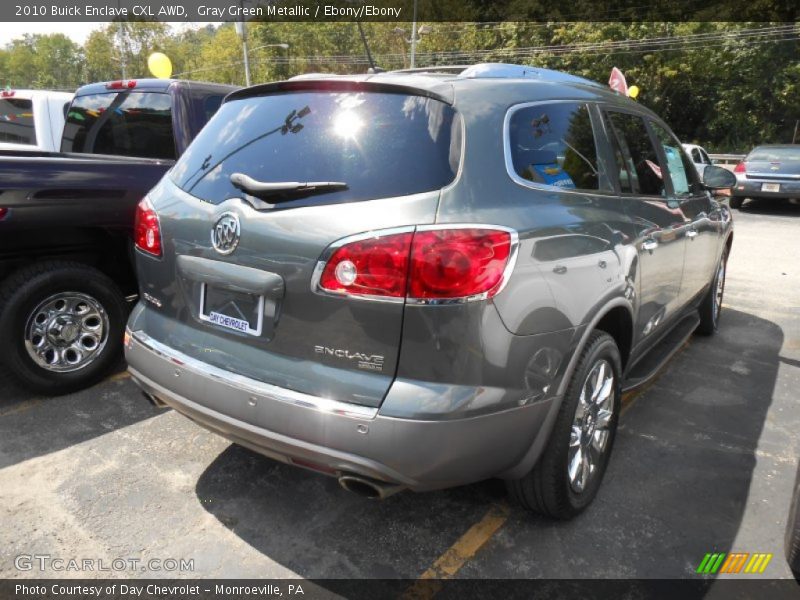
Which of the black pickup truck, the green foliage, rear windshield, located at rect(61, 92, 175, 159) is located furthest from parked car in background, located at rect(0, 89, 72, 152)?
the green foliage

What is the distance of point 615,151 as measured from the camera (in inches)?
122

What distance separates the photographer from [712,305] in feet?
16.9

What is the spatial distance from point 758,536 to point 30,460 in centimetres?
345

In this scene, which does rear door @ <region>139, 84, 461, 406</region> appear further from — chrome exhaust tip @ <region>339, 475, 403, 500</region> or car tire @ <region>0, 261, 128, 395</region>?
car tire @ <region>0, 261, 128, 395</region>

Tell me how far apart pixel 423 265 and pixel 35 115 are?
680 centimetres

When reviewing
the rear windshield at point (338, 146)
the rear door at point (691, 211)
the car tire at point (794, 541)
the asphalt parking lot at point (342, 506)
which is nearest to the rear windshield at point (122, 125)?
the asphalt parking lot at point (342, 506)

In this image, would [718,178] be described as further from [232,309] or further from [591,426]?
[232,309]

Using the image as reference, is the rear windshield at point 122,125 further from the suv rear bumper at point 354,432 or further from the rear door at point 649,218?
the rear door at point 649,218

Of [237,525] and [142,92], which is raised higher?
[142,92]

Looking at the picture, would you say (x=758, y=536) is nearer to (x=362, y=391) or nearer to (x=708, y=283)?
(x=362, y=391)

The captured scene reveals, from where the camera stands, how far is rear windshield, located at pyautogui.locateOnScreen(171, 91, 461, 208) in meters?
2.13

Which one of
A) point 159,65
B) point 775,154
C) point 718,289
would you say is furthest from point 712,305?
point 775,154

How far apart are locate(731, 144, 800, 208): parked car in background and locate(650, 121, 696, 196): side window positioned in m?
11.2

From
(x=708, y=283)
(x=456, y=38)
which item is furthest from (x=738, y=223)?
(x=456, y=38)
